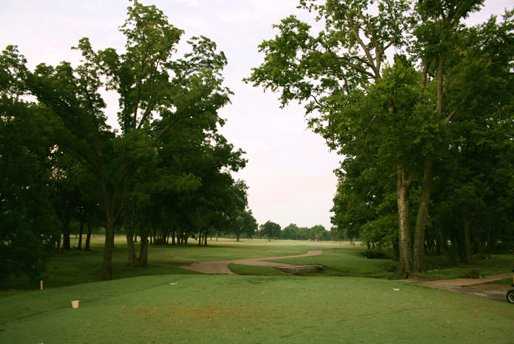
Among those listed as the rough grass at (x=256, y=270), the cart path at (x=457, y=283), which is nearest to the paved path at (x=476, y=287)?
the cart path at (x=457, y=283)

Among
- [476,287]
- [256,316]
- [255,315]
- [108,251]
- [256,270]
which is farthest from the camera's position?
[256,270]

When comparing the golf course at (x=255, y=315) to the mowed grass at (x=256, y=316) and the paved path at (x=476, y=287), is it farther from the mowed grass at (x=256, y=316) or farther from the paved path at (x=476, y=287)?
the paved path at (x=476, y=287)

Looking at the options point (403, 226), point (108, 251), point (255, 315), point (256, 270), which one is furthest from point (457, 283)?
point (108, 251)

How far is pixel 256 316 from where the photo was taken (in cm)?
1072

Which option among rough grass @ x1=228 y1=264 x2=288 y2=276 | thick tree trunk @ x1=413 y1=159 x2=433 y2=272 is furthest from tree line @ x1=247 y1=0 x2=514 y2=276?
rough grass @ x1=228 y1=264 x2=288 y2=276

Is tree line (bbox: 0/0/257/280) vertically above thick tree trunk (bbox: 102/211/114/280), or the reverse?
tree line (bbox: 0/0/257/280)

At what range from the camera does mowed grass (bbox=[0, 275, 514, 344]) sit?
8547 millimetres

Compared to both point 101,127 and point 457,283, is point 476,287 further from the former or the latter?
point 101,127

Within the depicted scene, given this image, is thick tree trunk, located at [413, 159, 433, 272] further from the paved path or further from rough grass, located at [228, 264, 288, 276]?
rough grass, located at [228, 264, 288, 276]

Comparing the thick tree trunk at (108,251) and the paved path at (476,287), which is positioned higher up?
the thick tree trunk at (108,251)

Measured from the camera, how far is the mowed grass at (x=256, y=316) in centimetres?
855

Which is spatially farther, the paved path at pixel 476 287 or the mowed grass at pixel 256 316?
the paved path at pixel 476 287

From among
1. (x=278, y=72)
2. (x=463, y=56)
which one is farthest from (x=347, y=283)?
(x=463, y=56)

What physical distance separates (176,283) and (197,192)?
18266mm
